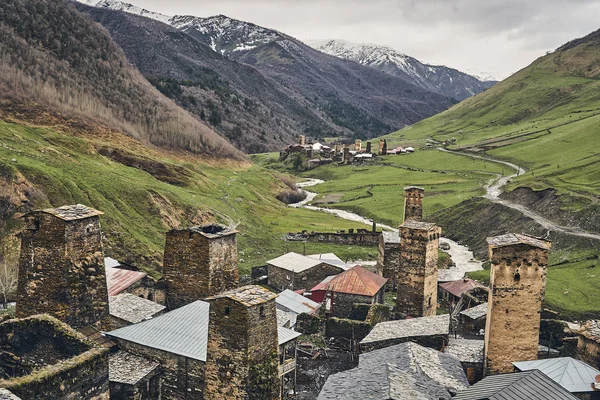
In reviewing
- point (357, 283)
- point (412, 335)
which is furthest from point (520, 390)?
point (357, 283)

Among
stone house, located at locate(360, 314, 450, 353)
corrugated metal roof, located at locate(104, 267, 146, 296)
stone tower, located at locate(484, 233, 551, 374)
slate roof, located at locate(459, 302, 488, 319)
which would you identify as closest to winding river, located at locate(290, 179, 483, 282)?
slate roof, located at locate(459, 302, 488, 319)

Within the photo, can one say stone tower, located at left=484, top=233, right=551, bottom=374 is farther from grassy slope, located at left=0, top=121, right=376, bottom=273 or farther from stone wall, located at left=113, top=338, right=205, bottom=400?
grassy slope, located at left=0, top=121, right=376, bottom=273

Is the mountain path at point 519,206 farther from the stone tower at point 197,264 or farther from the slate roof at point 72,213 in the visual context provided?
the slate roof at point 72,213

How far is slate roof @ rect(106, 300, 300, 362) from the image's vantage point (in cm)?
2216

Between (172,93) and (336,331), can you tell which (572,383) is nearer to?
(336,331)

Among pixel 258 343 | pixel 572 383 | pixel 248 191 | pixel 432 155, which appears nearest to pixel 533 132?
pixel 432 155

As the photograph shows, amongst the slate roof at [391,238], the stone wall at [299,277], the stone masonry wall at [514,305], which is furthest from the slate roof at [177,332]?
the slate roof at [391,238]

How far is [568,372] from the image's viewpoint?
76.6 feet

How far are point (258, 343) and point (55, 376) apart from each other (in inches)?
230

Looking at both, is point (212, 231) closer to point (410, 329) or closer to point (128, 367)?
point (128, 367)

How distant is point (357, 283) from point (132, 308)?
19.0 meters

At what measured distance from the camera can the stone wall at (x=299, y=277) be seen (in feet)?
157

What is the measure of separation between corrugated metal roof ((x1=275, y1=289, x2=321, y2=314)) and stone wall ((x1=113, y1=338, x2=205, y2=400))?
15007 millimetres

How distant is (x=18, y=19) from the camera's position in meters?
101
